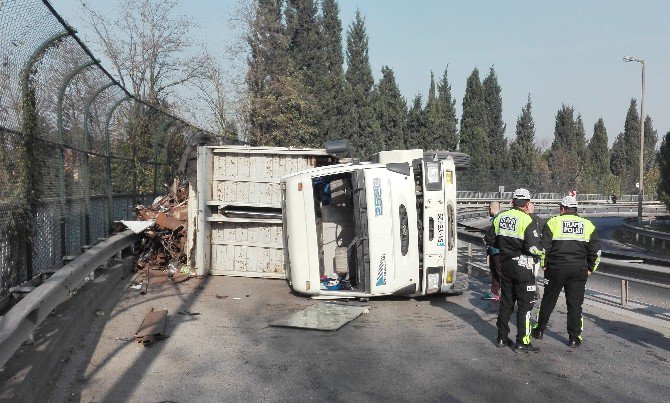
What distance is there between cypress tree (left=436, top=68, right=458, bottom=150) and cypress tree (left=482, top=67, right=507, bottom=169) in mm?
3938

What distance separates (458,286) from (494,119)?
5863 cm

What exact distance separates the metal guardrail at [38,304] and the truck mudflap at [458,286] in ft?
15.2

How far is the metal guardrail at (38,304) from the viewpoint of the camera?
448 centimetres

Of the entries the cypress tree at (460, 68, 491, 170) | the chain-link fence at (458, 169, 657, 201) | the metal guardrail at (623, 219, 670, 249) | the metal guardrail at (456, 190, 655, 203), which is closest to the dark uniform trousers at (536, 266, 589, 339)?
the metal guardrail at (623, 219, 670, 249)

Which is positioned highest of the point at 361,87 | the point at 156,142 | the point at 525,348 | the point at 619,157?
the point at 361,87

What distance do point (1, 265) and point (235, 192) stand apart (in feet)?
18.1

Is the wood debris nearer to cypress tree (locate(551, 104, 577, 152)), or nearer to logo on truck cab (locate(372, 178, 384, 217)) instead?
logo on truck cab (locate(372, 178, 384, 217))

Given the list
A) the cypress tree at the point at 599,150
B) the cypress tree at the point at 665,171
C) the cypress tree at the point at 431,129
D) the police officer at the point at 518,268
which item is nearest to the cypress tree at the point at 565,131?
the cypress tree at the point at 599,150

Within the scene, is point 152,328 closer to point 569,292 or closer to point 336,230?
point 336,230

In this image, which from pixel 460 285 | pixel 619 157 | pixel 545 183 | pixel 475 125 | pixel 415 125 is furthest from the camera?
pixel 619 157

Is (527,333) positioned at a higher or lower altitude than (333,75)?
lower

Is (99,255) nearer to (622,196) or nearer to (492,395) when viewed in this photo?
(492,395)

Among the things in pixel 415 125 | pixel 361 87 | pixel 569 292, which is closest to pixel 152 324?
pixel 569 292

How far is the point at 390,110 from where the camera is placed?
56.0m
